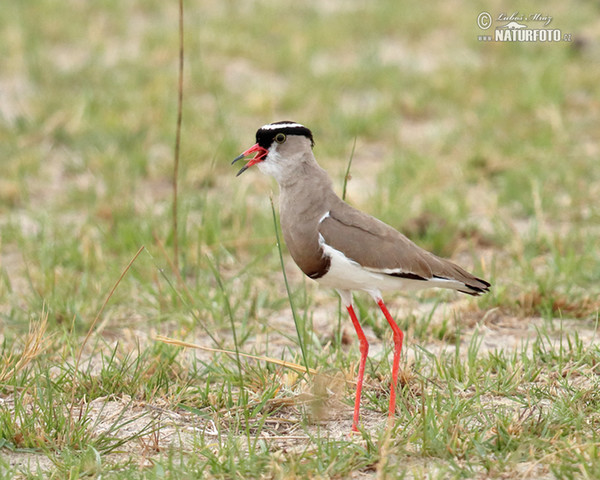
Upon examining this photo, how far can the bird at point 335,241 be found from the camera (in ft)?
10.6

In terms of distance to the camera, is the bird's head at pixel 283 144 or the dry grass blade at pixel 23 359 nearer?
the bird's head at pixel 283 144

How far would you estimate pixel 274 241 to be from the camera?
545 cm

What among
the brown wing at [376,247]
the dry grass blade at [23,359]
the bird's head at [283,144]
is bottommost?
the dry grass blade at [23,359]

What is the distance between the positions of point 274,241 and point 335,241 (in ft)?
A: 7.29

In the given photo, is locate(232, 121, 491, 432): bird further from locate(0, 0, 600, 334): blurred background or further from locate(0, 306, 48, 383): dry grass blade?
locate(0, 0, 600, 334): blurred background

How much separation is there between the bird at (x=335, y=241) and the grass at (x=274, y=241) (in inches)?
14.6

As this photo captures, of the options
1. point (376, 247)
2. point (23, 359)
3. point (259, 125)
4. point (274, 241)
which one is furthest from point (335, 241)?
point (259, 125)

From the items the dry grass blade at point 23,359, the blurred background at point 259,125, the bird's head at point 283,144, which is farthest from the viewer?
the blurred background at point 259,125

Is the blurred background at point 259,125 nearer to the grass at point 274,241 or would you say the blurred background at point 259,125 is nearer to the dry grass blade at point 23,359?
the grass at point 274,241

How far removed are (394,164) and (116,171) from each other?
2019 millimetres

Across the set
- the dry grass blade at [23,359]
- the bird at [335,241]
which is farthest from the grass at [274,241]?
the bird at [335,241]

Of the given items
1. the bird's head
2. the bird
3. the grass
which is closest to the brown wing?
the bird

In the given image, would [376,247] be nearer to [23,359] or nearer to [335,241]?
[335,241]

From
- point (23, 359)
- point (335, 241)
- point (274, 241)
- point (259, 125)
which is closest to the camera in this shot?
point (335, 241)
